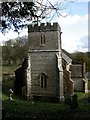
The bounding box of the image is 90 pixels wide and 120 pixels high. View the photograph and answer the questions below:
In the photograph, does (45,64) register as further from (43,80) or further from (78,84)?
(78,84)

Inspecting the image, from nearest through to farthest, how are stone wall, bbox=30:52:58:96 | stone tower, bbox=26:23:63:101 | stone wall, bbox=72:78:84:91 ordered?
stone tower, bbox=26:23:63:101 → stone wall, bbox=30:52:58:96 → stone wall, bbox=72:78:84:91

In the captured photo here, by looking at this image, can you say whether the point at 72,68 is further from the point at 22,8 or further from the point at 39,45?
the point at 22,8

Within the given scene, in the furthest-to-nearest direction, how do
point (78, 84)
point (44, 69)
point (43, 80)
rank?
point (78, 84) < point (44, 69) < point (43, 80)

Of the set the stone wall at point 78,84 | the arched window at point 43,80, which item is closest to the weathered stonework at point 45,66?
the arched window at point 43,80

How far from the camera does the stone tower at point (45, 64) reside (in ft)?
106

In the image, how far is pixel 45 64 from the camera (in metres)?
33.1

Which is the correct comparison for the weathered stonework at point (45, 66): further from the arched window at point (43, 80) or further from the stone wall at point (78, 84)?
the stone wall at point (78, 84)

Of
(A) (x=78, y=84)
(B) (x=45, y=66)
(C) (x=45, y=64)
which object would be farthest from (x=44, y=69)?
(A) (x=78, y=84)

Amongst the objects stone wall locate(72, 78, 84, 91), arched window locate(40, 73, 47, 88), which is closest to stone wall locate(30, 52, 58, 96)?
arched window locate(40, 73, 47, 88)

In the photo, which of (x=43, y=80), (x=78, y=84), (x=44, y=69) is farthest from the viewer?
(x=78, y=84)

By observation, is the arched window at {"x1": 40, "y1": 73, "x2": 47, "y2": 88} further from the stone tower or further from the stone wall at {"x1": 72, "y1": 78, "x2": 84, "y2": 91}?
the stone wall at {"x1": 72, "y1": 78, "x2": 84, "y2": 91}

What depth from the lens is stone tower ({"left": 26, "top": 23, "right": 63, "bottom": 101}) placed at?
106 feet

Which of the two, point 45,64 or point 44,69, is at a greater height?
point 45,64

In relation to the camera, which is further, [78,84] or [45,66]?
[78,84]
